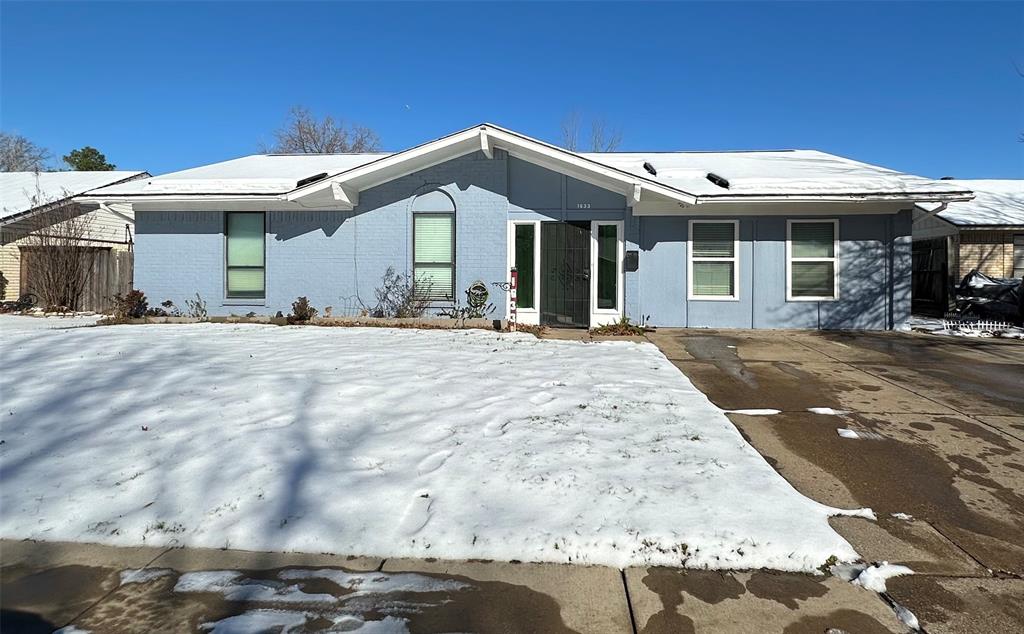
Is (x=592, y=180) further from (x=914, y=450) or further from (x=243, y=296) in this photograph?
(x=243, y=296)

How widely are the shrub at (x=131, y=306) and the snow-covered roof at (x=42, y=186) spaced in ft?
23.9

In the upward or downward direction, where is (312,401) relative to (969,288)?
downward

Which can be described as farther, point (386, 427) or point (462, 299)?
point (462, 299)

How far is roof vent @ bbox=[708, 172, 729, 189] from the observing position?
35.6ft

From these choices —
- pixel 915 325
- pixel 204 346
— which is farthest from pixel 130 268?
pixel 915 325

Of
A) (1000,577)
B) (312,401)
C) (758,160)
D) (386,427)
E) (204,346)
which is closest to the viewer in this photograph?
(1000,577)

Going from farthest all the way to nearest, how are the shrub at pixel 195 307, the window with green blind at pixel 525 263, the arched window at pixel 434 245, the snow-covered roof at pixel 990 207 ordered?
the snow-covered roof at pixel 990 207, the shrub at pixel 195 307, the arched window at pixel 434 245, the window with green blind at pixel 525 263

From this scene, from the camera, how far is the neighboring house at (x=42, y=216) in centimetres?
1355

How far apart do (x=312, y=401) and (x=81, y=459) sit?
160 centimetres

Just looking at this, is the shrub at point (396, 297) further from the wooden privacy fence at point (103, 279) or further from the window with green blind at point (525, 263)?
the wooden privacy fence at point (103, 279)

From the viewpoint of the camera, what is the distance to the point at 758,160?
13742 mm

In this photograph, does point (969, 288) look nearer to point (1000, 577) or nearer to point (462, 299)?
point (462, 299)

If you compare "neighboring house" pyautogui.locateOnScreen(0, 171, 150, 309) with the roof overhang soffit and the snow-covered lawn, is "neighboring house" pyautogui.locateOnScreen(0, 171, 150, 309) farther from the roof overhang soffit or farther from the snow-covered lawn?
the snow-covered lawn

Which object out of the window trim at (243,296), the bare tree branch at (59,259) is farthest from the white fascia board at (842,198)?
the bare tree branch at (59,259)
